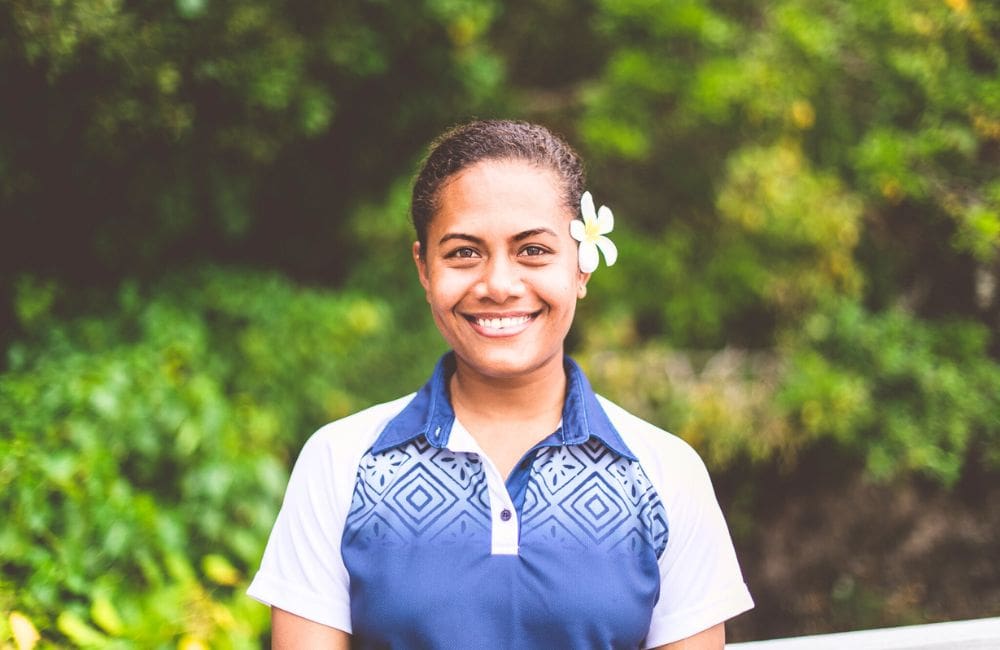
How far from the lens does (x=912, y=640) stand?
5.76ft

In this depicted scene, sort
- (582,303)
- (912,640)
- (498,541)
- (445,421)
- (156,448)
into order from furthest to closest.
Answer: (582,303) → (156,448) → (912,640) → (445,421) → (498,541)

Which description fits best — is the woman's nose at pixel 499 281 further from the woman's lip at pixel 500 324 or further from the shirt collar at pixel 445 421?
the shirt collar at pixel 445 421

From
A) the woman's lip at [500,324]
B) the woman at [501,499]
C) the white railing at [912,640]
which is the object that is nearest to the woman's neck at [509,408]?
the woman at [501,499]

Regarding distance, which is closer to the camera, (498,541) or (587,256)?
(498,541)

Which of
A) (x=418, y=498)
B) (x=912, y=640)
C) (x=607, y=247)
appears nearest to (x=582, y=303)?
(x=912, y=640)

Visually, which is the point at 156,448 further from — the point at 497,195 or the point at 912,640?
the point at 912,640

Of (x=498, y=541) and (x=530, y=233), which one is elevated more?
(x=530, y=233)

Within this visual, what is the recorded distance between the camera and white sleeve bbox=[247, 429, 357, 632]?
1350 millimetres

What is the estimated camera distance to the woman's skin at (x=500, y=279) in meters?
1.38

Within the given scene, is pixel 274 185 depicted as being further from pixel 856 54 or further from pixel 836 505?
pixel 836 505

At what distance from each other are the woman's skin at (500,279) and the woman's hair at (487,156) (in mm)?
18

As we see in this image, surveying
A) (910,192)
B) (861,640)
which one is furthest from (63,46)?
(910,192)

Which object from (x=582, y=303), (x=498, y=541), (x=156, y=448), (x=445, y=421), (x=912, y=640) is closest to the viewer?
(x=498, y=541)

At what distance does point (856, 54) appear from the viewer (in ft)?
12.9
